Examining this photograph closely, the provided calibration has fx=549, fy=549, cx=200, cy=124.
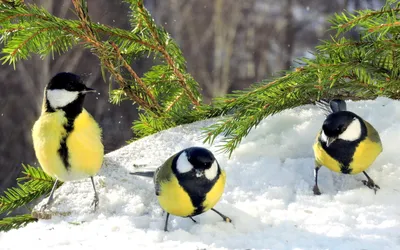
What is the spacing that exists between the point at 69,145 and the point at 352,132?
65cm

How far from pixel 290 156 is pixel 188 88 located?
345 millimetres

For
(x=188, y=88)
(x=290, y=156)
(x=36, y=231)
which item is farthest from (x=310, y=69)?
(x=36, y=231)

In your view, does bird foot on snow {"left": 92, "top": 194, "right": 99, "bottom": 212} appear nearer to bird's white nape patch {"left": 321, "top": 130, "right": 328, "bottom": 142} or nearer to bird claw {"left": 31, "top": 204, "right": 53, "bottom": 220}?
bird claw {"left": 31, "top": 204, "right": 53, "bottom": 220}

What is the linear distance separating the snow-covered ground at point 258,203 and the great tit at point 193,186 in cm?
6

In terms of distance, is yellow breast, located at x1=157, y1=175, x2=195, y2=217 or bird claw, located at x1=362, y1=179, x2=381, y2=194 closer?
yellow breast, located at x1=157, y1=175, x2=195, y2=217

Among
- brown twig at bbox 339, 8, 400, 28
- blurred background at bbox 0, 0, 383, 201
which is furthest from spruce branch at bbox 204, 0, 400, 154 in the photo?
blurred background at bbox 0, 0, 383, 201

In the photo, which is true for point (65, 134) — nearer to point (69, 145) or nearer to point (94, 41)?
point (69, 145)

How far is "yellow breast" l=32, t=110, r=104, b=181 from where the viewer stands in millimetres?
1212

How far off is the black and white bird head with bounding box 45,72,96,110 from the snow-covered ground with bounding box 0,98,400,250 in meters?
0.23

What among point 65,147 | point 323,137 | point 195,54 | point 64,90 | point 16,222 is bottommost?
point 195,54

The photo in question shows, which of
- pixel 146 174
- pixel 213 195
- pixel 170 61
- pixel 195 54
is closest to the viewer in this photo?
pixel 213 195

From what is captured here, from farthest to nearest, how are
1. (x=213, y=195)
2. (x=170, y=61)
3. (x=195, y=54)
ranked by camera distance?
(x=195, y=54) < (x=170, y=61) < (x=213, y=195)

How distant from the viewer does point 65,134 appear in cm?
121

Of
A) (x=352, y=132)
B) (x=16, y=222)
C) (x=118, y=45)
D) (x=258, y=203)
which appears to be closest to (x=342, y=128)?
(x=352, y=132)
